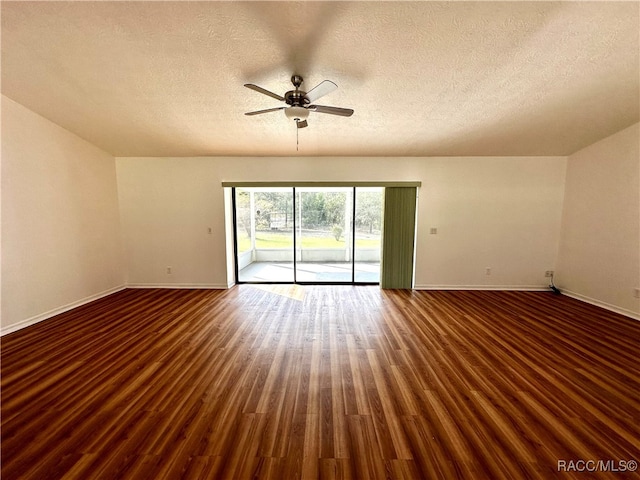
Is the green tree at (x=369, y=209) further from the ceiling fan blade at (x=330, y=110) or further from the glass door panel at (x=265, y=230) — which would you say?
the ceiling fan blade at (x=330, y=110)

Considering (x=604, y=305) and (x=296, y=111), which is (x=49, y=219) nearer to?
(x=296, y=111)

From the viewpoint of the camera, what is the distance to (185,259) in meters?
4.73

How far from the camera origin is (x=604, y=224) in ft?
12.2

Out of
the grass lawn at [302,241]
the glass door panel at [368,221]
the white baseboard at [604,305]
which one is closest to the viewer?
the white baseboard at [604,305]

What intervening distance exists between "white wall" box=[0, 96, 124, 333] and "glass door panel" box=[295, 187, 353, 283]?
3.45 metres

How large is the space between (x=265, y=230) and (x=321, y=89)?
3947 millimetres

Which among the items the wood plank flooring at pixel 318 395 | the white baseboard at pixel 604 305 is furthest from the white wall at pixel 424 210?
the wood plank flooring at pixel 318 395

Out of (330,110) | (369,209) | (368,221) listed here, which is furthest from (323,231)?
(330,110)

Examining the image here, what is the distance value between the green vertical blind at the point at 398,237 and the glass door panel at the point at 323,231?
800 mm

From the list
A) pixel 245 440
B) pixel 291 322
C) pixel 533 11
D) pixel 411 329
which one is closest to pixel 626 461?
pixel 411 329

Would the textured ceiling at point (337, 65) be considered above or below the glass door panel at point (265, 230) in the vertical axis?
above

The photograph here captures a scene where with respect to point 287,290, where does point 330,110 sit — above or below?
above

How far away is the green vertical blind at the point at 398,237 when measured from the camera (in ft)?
15.1

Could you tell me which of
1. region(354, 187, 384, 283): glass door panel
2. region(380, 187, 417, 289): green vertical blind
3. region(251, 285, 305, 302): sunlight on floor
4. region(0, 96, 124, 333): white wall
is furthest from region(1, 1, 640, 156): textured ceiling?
region(251, 285, 305, 302): sunlight on floor
